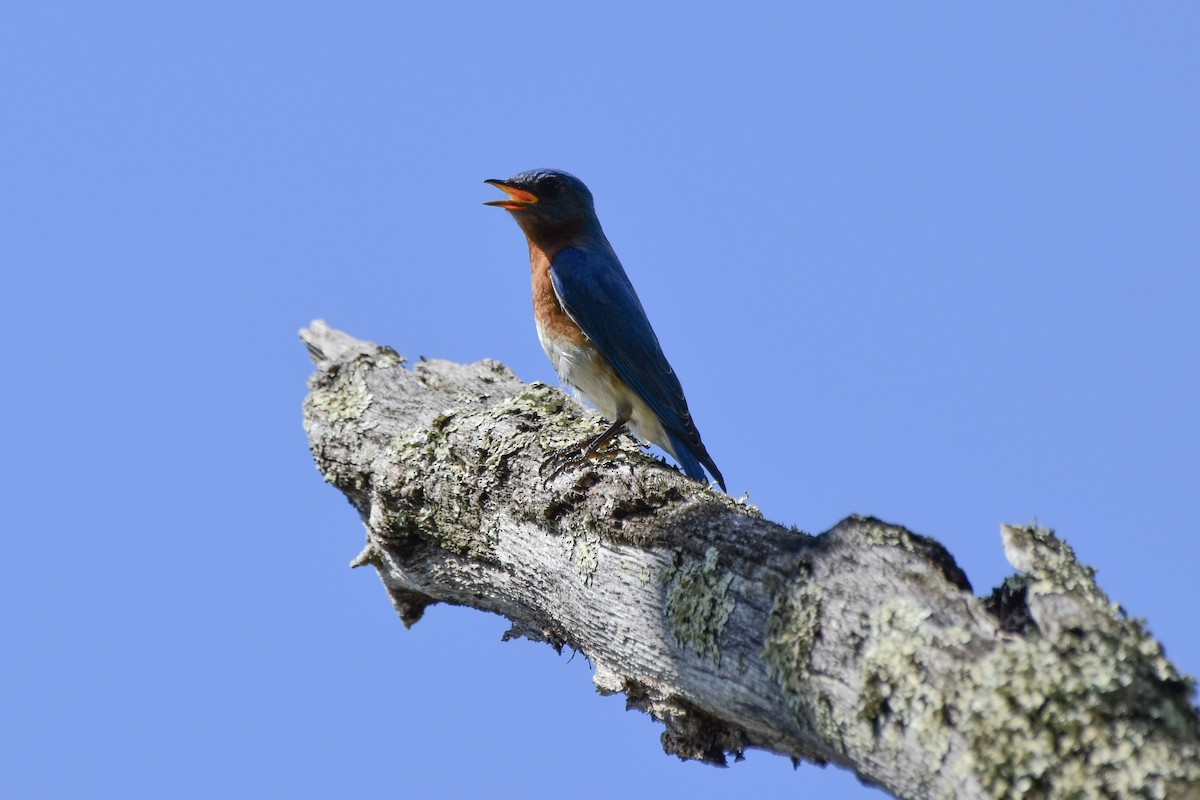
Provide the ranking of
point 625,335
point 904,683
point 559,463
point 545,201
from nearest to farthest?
point 904,683 → point 559,463 → point 625,335 → point 545,201

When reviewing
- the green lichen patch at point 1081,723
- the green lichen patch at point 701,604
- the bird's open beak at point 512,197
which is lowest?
the green lichen patch at point 1081,723

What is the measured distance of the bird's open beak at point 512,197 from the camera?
263 inches

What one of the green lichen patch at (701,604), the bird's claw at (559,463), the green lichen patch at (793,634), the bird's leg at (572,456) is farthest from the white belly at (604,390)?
the green lichen patch at (793,634)

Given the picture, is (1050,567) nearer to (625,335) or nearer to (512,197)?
(625,335)

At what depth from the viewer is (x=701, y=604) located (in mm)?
3539

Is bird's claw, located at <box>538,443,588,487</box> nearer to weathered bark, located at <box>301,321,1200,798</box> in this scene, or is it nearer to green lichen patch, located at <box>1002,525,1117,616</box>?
weathered bark, located at <box>301,321,1200,798</box>

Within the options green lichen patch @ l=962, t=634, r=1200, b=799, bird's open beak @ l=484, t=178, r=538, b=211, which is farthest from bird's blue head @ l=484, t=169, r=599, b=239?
green lichen patch @ l=962, t=634, r=1200, b=799

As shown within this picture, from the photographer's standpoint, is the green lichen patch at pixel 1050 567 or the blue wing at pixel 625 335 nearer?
the green lichen patch at pixel 1050 567

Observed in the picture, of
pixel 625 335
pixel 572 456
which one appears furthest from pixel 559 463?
pixel 625 335

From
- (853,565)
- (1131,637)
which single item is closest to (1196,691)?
(1131,637)

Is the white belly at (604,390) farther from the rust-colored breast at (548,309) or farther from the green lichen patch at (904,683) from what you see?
the green lichen patch at (904,683)

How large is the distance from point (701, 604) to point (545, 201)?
12.3 feet

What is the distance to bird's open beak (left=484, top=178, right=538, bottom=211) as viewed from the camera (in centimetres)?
669

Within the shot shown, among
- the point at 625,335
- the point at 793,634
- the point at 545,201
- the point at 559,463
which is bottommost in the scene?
the point at 793,634
